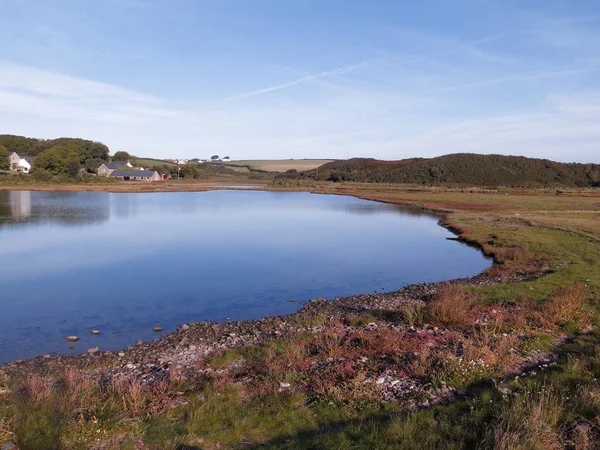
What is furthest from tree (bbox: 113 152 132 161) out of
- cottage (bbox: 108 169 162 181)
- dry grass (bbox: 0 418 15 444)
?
dry grass (bbox: 0 418 15 444)

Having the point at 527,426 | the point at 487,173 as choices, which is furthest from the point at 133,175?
the point at 527,426

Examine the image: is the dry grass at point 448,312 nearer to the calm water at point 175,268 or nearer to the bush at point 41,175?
the calm water at point 175,268

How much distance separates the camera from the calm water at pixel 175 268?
55.2ft

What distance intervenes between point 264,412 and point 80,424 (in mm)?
3180

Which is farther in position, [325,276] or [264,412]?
[325,276]

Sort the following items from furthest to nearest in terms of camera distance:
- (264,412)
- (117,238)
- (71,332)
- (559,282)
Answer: (117,238)
(559,282)
(71,332)
(264,412)

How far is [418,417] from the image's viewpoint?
304 inches

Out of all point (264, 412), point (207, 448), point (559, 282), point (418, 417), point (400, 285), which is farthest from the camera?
point (400, 285)

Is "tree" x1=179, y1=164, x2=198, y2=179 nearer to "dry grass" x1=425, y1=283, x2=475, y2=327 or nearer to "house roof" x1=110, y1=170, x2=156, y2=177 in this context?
"house roof" x1=110, y1=170, x2=156, y2=177

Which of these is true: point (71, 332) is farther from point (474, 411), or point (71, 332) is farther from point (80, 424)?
point (474, 411)

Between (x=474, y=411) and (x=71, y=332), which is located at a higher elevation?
(x=474, y=411)

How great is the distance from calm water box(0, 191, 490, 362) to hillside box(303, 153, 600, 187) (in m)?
104

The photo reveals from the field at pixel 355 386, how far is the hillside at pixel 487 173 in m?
131

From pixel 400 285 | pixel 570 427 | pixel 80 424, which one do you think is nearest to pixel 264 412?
pixel 80 424
